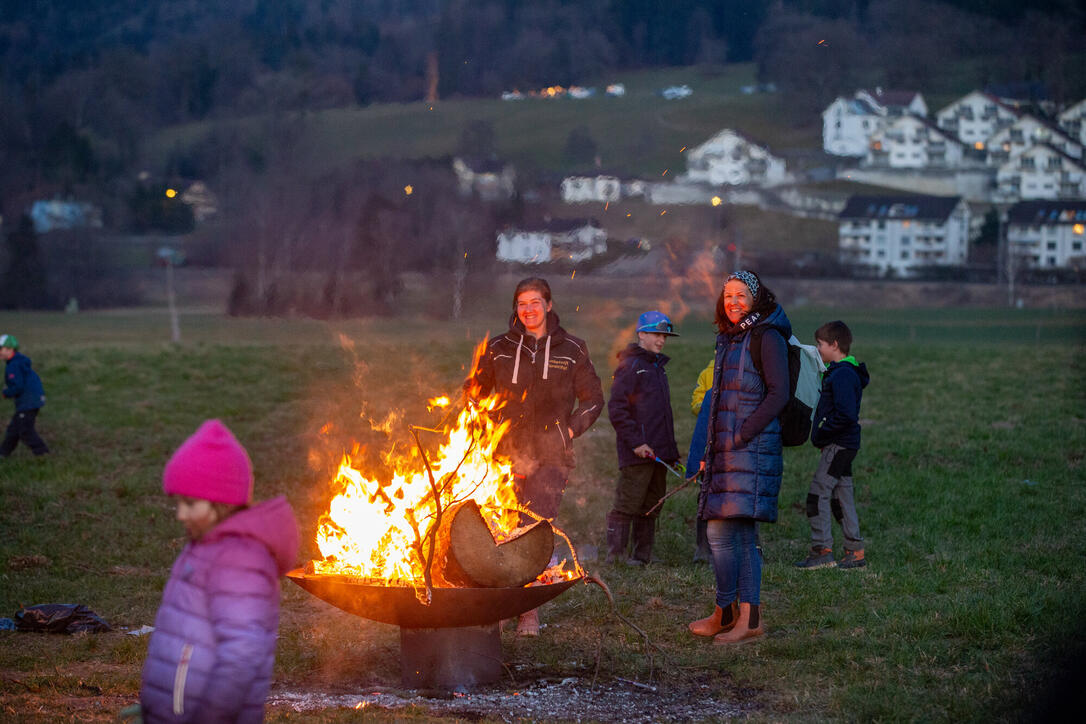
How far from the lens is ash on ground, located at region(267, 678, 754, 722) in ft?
19.4

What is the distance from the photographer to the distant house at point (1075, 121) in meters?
74.7

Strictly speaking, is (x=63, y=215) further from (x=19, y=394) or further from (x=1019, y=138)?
(x=1019, y=138)

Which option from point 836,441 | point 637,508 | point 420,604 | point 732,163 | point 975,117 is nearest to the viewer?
point 420,604

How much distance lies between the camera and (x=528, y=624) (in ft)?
24.6

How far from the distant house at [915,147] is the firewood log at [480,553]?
75.1 metres

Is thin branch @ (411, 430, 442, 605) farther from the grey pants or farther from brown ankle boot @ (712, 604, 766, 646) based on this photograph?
the grey pants

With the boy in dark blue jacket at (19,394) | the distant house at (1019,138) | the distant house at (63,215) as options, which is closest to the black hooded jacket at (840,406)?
the boy in dark blue jacket at (19,394)

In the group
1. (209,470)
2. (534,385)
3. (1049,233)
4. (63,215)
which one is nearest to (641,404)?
(534,385)

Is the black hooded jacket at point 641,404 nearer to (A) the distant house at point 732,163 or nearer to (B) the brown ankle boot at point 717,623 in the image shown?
(B) the brown ankle boot at point 717,623

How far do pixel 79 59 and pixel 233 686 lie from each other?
4485 inches

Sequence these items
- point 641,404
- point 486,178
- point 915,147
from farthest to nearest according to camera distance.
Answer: point 915,147 → point 486,178 → point 641,404

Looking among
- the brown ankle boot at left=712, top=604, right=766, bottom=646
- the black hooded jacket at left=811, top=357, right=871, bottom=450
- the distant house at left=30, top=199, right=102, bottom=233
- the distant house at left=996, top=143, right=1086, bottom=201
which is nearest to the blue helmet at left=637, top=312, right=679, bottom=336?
the black hooded jacket at left=811, top=357, right=871, bottom=450

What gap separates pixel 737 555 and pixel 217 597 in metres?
3.77

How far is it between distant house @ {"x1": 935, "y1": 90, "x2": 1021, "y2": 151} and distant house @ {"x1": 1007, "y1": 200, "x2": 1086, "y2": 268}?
18.8 m
